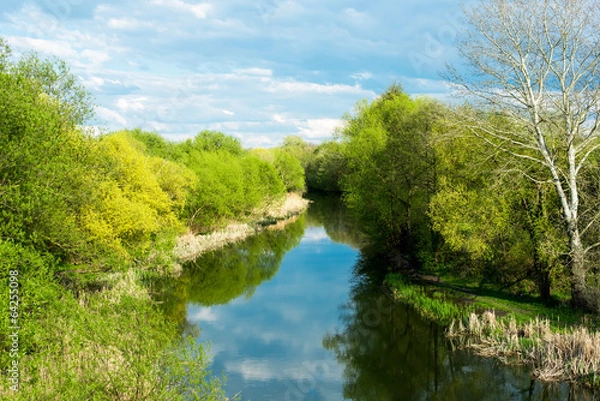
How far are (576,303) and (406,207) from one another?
13368mm

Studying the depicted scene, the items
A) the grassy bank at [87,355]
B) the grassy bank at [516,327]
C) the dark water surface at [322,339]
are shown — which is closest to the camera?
the grassy bank at [87,355]

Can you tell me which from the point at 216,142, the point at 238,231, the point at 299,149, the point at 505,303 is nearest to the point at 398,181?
the point at 505,303

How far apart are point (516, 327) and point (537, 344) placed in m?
1.74

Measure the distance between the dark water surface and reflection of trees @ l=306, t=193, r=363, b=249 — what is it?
10.4m

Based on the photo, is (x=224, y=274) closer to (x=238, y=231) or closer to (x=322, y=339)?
(x=238, y=231)

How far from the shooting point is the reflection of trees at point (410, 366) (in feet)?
54.2

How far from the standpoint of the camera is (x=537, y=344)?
17.6 metres

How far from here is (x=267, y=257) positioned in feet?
134

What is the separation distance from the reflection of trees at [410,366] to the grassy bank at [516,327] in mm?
642

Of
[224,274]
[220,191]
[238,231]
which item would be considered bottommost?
[224,274]

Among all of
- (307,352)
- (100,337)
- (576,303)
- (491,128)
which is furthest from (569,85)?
(100,337)

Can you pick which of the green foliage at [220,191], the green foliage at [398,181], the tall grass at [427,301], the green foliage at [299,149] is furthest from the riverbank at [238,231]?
the green foliage at [299,149]

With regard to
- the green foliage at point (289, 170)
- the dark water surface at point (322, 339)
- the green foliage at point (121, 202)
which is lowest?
the dark water surface at point (322, 339)

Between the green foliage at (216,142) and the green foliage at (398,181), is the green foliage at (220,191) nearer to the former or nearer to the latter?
the green foliage at (398,181)
